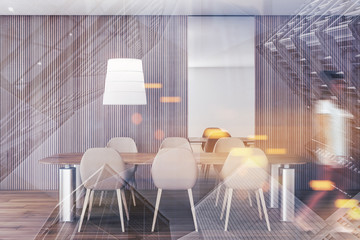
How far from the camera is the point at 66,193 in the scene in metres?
4.41

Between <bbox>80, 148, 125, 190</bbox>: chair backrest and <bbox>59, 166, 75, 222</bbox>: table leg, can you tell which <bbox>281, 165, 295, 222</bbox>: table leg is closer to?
<bbox>80, 148, 125, 190</bbox>: chair backrest

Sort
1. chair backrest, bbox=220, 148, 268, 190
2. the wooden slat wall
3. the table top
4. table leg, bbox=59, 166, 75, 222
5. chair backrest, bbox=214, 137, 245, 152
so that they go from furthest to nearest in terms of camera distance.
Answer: the wooden slat wall, chair backrest, bbox=214, 137, 245, 152, table leg, bbox=59, 166, 75, 222, the table top, chair backrest, bbox=220, 148, 268, 190

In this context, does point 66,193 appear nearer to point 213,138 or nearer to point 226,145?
point 226,145

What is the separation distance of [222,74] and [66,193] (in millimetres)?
3998

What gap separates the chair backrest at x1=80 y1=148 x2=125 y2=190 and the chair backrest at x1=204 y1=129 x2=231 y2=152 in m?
2.46

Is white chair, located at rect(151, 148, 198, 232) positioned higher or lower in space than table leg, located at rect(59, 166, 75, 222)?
higher

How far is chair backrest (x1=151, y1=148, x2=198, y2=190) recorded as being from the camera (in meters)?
4.05

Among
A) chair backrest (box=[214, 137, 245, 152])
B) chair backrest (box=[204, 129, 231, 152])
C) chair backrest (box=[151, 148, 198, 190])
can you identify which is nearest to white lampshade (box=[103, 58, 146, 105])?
chair backrest (box=[151, 148, 198, 190])

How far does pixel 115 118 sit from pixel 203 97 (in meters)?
1.60

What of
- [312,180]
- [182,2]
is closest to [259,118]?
[312,180]

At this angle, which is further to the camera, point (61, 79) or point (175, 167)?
point (61, 79)

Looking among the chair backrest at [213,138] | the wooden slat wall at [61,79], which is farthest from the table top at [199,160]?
the wooden slat wall at [61,79]

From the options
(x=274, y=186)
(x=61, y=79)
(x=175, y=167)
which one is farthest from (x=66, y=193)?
(x=61, y=79)

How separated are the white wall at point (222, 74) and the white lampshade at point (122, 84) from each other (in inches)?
82.8
